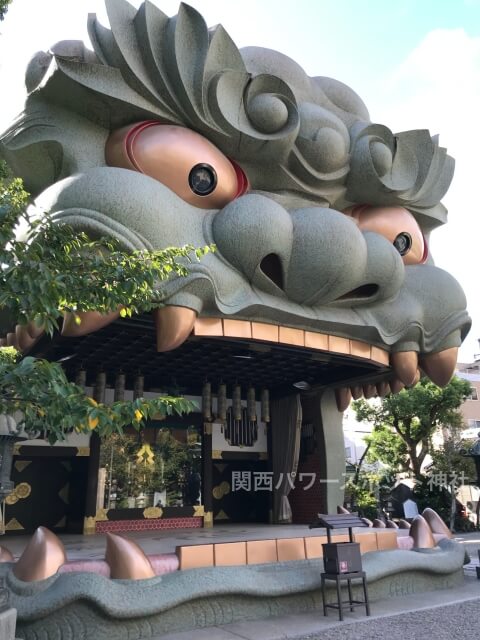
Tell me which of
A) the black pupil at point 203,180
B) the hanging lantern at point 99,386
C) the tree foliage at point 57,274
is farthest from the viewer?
the hanging lantern at point 99,386

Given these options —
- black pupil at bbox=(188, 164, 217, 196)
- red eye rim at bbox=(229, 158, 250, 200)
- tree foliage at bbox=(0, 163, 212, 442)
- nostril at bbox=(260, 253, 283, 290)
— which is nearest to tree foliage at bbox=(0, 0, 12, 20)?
tree foliage at bbox=(0, 163, 212, 442)

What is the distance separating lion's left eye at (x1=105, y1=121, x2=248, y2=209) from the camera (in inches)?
301

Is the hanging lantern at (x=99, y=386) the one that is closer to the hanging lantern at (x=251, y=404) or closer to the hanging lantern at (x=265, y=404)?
the hanging lantern at (x=251, y=404)

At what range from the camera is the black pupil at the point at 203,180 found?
7.93 m

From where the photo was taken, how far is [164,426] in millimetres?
12875

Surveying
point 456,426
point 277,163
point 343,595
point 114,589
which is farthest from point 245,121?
point 456,426

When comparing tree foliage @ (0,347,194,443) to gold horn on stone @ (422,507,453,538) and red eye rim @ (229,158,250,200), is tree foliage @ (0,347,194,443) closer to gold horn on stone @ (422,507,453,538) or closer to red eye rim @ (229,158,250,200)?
red eye rim @ (229,158,250,200)

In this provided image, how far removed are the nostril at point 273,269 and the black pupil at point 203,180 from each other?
1357 millimetres

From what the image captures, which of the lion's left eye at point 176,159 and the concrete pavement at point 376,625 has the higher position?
the lion's left eye at point 176,159

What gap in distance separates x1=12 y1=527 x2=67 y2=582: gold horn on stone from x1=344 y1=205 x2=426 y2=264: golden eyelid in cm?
687

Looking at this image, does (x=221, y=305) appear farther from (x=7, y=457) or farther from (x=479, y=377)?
(x=479, y=377)

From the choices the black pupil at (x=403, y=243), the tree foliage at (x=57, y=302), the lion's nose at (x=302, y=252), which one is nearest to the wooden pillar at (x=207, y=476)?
the lion's nose at (x=302, y=252)

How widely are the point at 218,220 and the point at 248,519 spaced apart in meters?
9.12

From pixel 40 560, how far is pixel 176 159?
18.2ft
